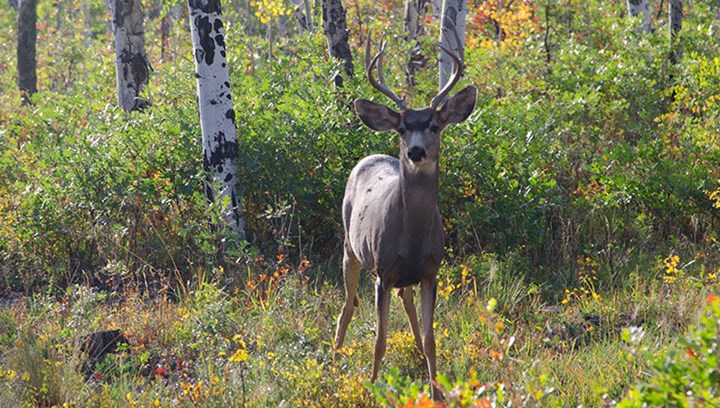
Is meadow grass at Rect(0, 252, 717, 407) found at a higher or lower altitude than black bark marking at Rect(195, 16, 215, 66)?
lower

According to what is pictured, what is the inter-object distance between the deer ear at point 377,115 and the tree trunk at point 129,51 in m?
7.09

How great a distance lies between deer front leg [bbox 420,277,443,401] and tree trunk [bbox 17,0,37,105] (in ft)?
48.3

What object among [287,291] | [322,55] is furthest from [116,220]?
[322,55]

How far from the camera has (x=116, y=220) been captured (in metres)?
10.1

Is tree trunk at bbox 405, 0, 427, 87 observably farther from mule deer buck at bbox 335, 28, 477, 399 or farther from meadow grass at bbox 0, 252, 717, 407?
mule deer buck at bbox 335, 28, 477, 399

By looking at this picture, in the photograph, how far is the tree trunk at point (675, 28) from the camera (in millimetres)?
13222

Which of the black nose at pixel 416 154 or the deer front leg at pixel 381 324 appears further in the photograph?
the deer front leg at pixel 381 324

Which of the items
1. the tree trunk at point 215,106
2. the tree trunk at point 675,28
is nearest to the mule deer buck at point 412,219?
the tree trunk at point 215,106

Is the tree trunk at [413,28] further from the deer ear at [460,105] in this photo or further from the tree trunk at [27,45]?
the deer ear at [460,105]

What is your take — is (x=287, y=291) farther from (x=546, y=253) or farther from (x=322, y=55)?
(x=322, y=55)

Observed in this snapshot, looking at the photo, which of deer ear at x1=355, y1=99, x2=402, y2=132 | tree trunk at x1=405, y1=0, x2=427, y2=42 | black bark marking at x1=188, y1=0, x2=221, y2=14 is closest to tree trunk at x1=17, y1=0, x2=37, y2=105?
tree trunk at x1=405, y1=0, x2=427, y2=42

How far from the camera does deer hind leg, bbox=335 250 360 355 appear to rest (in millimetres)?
7605

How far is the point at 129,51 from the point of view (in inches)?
538

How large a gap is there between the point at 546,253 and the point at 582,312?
1.53 m
